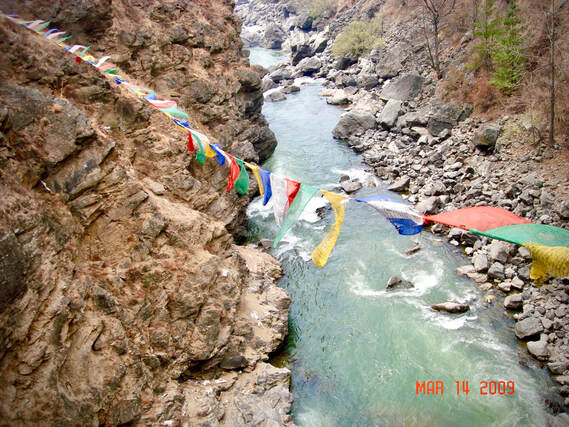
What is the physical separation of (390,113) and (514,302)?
15.0m

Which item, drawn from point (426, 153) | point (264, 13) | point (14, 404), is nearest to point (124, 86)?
point (14, 404)

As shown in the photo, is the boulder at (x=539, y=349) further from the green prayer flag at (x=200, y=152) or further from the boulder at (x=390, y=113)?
the boulder at (x=390, y=113)

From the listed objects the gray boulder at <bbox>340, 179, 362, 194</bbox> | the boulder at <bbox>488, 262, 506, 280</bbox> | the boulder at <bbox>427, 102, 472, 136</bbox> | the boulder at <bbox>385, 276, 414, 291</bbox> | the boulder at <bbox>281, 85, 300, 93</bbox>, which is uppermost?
the boulder at <bbox>427, 102, 472, 136</bbox>

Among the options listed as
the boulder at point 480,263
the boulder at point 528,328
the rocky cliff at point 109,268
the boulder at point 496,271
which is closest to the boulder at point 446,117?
the boulder at point 480,263

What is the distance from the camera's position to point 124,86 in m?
10.1

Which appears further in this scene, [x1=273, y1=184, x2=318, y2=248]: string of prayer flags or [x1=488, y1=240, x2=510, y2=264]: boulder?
[x1=488, y1=240, x2=510, y2=264]: boulder

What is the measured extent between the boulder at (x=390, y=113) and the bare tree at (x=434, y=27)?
3568mm

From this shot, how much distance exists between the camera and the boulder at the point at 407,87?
23734mm

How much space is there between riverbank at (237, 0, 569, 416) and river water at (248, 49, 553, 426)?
2.16 ft

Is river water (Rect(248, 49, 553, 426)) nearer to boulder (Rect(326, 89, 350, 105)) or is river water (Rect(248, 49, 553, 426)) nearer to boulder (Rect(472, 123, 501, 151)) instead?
boulder (Rect(472, 123, 501, 151))

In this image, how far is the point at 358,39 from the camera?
3516cm

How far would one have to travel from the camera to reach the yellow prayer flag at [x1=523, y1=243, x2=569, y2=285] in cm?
597

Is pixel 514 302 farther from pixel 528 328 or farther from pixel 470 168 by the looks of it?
pixel 470 168
